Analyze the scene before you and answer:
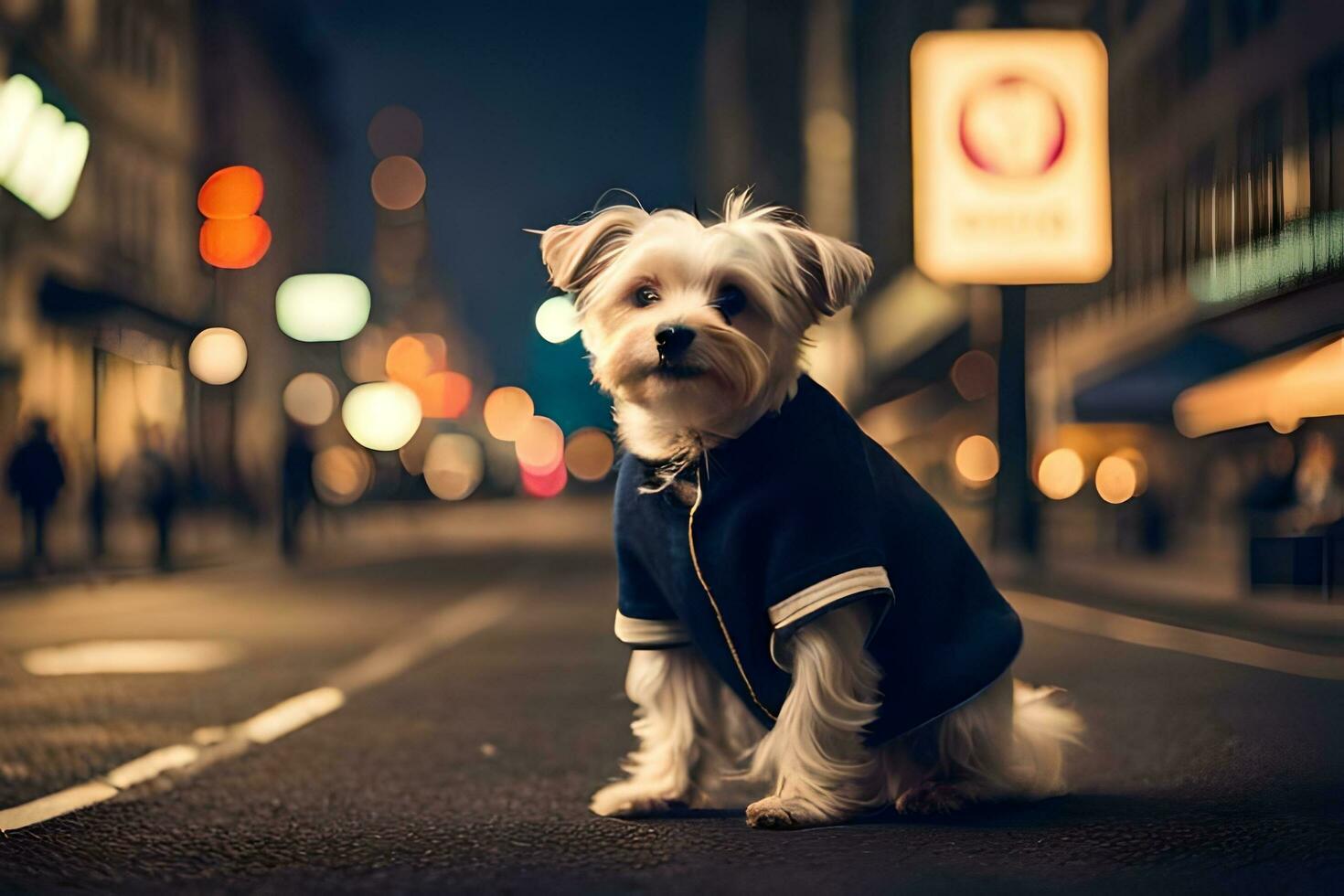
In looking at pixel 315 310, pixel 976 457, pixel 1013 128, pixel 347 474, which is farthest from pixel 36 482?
pixel 976 457

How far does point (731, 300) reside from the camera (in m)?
3.90

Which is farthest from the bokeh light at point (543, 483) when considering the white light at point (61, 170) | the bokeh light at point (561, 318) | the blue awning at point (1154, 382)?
the bokeh light at point (561, 318)

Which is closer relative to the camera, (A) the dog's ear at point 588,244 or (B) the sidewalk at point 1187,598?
(A) the dog's ear at point 588,244

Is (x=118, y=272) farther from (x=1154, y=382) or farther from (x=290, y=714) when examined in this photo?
(x=290, y=714)

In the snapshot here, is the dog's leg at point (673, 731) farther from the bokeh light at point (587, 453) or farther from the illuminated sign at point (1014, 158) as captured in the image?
the bokeh light at point (587, 453)

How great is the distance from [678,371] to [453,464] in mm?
101460

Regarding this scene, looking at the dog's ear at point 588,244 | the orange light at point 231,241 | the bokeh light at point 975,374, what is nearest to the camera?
the dog's ear at point 588,244

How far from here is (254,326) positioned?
212ft

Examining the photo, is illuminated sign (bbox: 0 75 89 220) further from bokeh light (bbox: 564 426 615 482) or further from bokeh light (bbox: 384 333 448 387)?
bokeh light (bbox: 384 333 448 387)

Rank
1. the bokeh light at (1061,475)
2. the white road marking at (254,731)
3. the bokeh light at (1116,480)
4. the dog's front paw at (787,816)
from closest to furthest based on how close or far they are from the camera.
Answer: the dog's front paw at (787,816), the white road marking at (254,731), the bokeh light at (1116,480), the bokeh light at (1061,475)

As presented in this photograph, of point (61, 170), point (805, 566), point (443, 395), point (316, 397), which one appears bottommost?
point (805, 566)

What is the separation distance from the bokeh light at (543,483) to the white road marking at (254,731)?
282ft

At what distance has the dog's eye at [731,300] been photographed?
12.8 feet

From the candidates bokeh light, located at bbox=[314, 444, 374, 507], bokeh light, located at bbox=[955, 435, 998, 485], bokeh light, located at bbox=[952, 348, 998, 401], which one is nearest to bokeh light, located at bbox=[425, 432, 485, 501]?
bokeh light, located at bbox=[314, 444, 374, 507]
